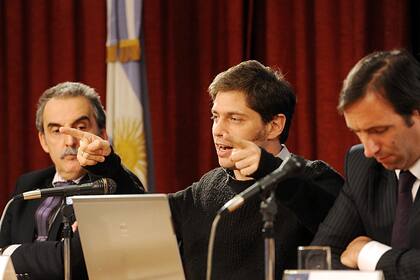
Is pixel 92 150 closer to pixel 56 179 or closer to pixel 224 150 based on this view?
pixel 224 150

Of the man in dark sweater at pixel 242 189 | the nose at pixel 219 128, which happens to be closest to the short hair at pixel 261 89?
the man in dark sweater at pixel 242 189

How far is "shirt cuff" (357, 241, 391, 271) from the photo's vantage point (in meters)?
2.87

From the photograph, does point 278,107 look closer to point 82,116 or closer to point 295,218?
point 295,218

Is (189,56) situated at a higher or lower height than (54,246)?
higher

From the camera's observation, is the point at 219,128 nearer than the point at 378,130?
No

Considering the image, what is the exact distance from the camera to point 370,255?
9.52 feet

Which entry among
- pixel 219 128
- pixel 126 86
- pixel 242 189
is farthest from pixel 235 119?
pixel 126 86

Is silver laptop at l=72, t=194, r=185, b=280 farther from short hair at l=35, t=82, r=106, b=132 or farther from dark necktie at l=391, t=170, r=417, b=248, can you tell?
short hair at l=35, t=82, r=106, b=132

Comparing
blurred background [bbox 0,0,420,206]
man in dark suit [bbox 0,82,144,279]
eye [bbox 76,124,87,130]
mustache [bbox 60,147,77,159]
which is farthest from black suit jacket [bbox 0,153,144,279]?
blurred background [bbox 0,0,420,206]

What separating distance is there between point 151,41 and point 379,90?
2.79 m

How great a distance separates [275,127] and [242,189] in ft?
0.97

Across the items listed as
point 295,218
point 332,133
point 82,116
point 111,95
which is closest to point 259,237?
point 295,218

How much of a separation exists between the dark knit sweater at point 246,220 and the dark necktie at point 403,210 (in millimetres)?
371

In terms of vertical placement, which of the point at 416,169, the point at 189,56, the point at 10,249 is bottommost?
the point at 10,249
